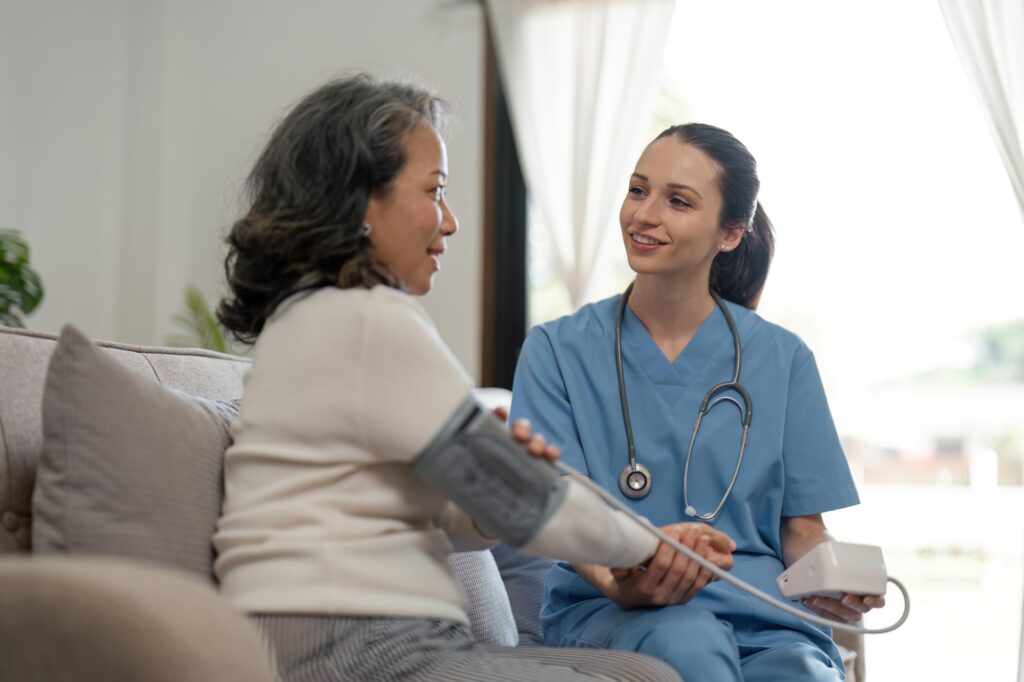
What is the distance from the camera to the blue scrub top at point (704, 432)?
1.59 meters

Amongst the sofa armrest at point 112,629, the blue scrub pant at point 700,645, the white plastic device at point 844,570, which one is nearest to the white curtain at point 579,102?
the blue scrub pant at point 700,645

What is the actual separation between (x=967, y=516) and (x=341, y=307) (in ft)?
8.30

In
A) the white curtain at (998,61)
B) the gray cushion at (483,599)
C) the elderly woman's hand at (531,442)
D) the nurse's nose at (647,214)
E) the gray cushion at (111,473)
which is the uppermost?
the white curtain at (998,61)

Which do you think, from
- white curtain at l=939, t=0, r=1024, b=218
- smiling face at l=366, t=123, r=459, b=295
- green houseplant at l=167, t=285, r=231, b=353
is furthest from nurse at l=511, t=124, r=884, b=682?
green houseplant at l=167, t=285, r=231, b=353

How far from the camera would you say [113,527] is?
1101mm

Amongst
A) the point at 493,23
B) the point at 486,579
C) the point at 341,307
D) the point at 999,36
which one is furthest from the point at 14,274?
the point at 999,36

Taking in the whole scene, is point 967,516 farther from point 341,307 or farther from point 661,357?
point 341,307

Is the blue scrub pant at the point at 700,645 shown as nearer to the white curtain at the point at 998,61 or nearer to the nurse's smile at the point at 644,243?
the nurse's smile at the point at 644,243

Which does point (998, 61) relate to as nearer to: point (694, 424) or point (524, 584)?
point (694, 424)

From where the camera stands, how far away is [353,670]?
1069 mm

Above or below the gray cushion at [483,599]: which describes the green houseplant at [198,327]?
below

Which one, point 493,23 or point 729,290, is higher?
point 493,23

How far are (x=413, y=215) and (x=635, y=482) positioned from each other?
1.85ft

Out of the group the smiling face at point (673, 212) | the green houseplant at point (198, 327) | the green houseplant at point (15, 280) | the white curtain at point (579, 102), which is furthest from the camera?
the green houseplant at point (198, 327)
